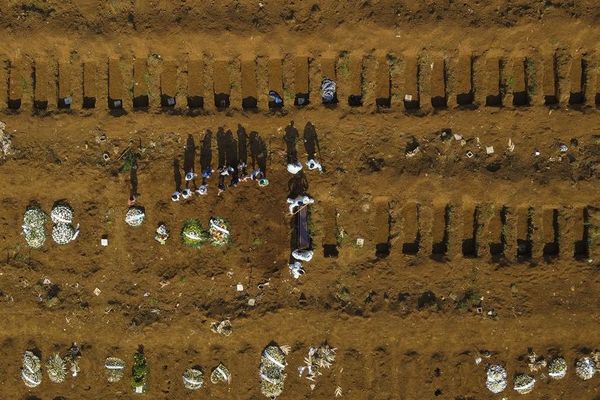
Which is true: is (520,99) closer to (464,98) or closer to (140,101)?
(464,98)

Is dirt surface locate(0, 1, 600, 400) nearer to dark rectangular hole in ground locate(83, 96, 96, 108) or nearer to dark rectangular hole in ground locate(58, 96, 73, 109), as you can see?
dark rectangular hole in ground locate(83, 96, 96, 108)

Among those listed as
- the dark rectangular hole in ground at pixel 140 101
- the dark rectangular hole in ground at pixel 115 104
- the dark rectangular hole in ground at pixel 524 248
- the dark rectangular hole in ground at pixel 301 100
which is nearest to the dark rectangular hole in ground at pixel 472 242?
the dark rectangular hole in ground at pixel 524 248

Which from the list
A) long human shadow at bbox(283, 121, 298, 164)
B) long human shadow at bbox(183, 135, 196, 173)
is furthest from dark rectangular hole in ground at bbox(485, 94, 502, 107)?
long human shadow at bbox(183, 135, 196, 173)

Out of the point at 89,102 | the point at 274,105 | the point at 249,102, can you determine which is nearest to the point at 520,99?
the point at 274,105

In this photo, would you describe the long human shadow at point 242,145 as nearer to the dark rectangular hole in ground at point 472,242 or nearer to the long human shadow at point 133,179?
the long human shadow at point 133,179

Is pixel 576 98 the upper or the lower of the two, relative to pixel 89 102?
upper
